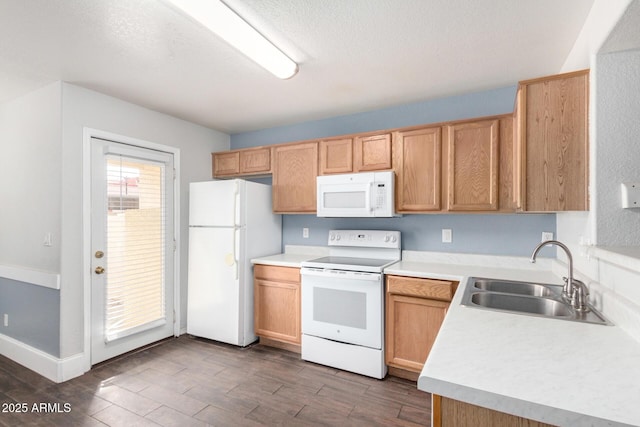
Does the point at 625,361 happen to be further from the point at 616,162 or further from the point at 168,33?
the point at 168,33

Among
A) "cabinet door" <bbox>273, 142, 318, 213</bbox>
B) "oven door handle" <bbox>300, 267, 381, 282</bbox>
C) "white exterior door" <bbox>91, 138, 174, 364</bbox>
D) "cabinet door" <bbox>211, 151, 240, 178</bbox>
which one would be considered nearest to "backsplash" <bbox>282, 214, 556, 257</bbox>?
"cabinet door" <bbox>273, 142, 318, 213</bbox>

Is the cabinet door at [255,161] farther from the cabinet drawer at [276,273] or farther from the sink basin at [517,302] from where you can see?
the sink basin at [517,302]

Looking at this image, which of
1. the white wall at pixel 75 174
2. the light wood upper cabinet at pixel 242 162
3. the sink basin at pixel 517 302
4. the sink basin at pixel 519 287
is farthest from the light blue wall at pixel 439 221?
the white wall at pixel 75 174

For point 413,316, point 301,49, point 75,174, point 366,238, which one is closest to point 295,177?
point 366,238

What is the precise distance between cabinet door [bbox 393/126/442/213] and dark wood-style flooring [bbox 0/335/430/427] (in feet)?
4.94

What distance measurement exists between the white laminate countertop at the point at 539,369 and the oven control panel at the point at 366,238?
163 centimetres

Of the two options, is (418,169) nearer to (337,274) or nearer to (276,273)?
(337,274)

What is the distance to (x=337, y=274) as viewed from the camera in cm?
268

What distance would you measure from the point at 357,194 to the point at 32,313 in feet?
10.3

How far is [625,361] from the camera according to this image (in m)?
0.93

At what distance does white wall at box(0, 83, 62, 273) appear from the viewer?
8.45ft

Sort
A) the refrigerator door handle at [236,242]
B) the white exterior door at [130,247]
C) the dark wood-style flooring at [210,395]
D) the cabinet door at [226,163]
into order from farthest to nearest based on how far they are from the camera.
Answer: the cabinet door at [226,163], the refrigerator door handle at [236,242], the white exterior door at [130,247], the dark wood-style flooring at [210,395]

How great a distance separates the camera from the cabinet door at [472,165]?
7.98 feet

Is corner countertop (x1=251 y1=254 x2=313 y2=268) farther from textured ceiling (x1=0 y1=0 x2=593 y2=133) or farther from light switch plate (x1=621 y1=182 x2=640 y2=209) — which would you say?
light switch plate (x1=621 y1=182 x2=640 y2=209)
